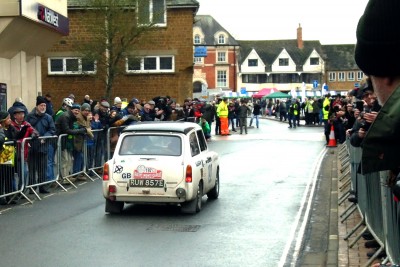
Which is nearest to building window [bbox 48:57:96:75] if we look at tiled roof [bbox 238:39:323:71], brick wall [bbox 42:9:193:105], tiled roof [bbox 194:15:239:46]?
brick wall [bbox 42:9:193:105]

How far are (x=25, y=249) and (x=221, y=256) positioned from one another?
8.63ft

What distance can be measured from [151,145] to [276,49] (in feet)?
360

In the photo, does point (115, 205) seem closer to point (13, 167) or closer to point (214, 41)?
point (13, 167)

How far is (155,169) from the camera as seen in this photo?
1214cm

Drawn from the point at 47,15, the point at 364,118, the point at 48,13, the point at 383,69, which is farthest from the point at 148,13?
the point at 383,69

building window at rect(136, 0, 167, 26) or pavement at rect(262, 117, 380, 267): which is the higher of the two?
building window at rect(136, 0, 167, 26)

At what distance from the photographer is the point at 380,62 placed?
2.23m

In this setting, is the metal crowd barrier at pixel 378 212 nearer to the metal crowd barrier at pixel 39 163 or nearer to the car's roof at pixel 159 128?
the car's roof at pixel 159 128

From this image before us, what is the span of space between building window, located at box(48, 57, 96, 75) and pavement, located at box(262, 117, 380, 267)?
27961 mm

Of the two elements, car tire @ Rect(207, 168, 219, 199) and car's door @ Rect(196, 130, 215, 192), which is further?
car tire @ Rect(207, 168, 219, 199)

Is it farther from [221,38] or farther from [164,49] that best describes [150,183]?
[221,38]

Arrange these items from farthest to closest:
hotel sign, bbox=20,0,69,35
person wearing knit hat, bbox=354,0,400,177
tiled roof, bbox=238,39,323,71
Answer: tiled roof, bbox=238,39,323,71, hotel sign, bbox=20,0,69,35, person wearing knit hat, bbox=354,0,400,177

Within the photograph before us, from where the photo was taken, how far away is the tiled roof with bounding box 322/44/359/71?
394ft

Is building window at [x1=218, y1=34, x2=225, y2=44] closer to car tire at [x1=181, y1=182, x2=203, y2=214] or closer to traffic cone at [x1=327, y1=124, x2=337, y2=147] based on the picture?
traffic cone at [x1=327, y1=124, x2=337, y2=147]
